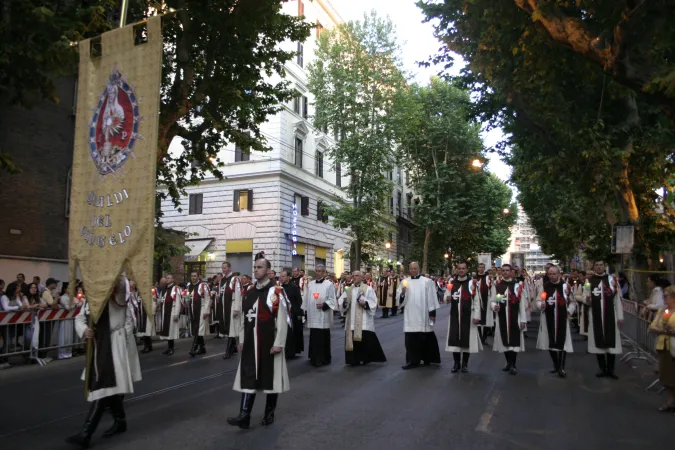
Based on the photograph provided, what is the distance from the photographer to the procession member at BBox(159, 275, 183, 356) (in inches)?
561

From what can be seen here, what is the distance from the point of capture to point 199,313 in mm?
14281

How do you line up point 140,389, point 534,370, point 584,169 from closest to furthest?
point 140,389 → point 534,370 → point 584,169

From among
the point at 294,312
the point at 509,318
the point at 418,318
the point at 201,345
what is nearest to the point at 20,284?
the point at 201,345

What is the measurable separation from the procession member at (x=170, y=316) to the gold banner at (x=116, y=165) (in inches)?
315

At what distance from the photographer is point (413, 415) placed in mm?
7172

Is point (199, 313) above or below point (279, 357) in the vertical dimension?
above

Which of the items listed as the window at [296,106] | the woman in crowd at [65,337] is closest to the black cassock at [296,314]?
the woman in crowd at [65,337]

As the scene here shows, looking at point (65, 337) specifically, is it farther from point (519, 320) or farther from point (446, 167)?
point (446, 167)

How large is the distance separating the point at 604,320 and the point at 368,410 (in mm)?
5642

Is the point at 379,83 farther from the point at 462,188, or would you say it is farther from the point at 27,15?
the point at 27,15

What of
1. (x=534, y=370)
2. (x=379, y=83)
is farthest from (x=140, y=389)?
(x=379, y=83)

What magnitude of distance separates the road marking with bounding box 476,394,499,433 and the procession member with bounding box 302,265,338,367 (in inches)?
170

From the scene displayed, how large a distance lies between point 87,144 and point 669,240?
706 inches

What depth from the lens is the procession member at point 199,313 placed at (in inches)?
539
